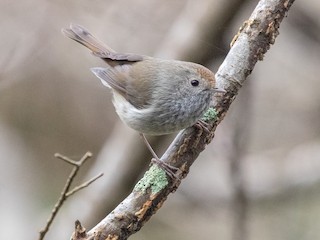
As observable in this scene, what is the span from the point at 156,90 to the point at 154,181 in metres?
0.74

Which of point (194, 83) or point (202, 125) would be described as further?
point (194, 83)

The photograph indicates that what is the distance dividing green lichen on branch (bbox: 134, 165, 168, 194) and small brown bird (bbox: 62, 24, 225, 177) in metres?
0.42

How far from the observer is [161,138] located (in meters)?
4.43

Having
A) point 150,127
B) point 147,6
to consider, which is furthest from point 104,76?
point 147,6

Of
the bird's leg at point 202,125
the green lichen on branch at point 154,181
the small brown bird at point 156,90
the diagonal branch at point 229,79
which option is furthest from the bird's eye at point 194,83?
the green lichen on branch at point 154,181

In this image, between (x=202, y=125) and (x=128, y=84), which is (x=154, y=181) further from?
(x=128, y=84)

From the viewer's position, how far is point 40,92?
8.22 meters

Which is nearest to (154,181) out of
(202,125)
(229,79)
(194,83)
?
(202,125)

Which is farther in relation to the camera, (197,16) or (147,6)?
(147,6)

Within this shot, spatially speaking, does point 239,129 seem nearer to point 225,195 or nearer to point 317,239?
point 225,195

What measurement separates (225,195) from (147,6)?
2.20 meters

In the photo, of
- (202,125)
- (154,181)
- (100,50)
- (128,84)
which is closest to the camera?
(154,181)

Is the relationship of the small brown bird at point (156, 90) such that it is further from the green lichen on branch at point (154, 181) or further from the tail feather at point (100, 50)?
the green lichen on branch at point (154, 181)

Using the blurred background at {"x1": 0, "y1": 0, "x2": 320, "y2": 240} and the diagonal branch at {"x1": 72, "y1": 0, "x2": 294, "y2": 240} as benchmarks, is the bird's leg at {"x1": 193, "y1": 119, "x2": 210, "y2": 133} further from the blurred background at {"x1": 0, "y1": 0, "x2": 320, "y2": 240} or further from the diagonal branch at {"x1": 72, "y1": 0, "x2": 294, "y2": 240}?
the blurred background at {"x1": 0, "y1": 0, "x2": 320, "y2": 240}
